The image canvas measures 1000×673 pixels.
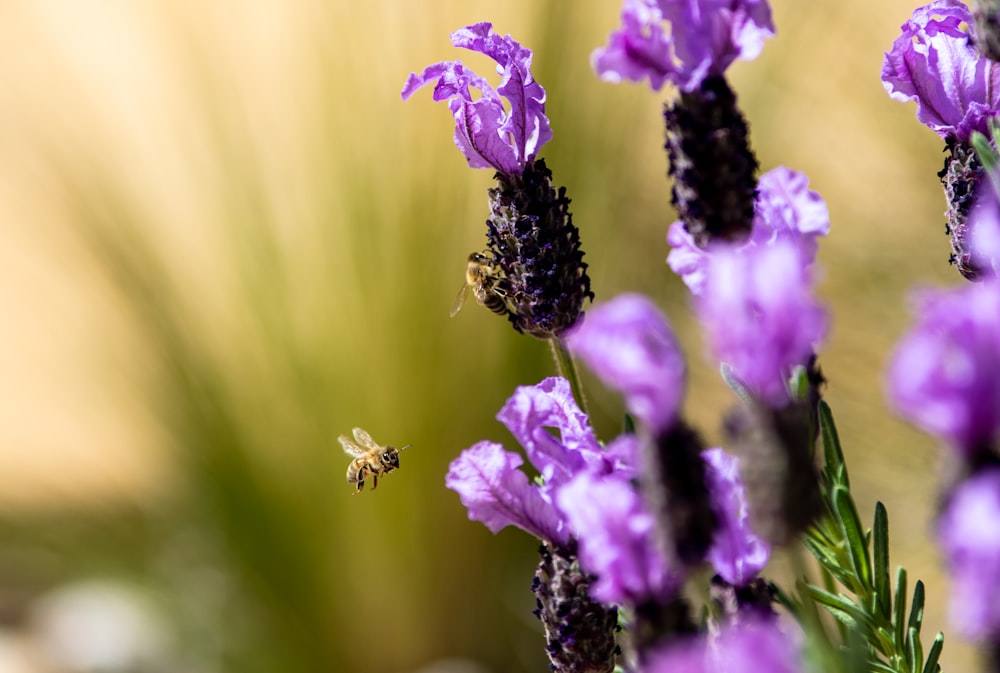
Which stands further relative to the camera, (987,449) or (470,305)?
(470,305)

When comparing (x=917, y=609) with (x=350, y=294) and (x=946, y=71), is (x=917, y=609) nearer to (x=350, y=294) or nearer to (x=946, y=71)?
(x=946, y=71)

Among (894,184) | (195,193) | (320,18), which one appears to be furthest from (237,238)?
(894,184)

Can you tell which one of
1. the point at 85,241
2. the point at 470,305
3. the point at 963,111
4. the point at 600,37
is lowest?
the point at 963,111

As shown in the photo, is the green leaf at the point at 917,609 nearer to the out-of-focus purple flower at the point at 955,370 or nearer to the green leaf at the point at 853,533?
the green leaf at the point at 853,533

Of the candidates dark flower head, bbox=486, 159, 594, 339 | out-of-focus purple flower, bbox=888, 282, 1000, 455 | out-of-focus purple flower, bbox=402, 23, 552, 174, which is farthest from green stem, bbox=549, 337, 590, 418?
out-of-focus purple flower, bbox=888, 282, 1000, 455

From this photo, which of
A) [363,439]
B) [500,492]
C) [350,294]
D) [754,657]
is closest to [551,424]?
[500,492]

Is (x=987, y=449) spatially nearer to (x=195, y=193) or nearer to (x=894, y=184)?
(x=894, y=184)

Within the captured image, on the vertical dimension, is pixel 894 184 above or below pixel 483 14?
below
